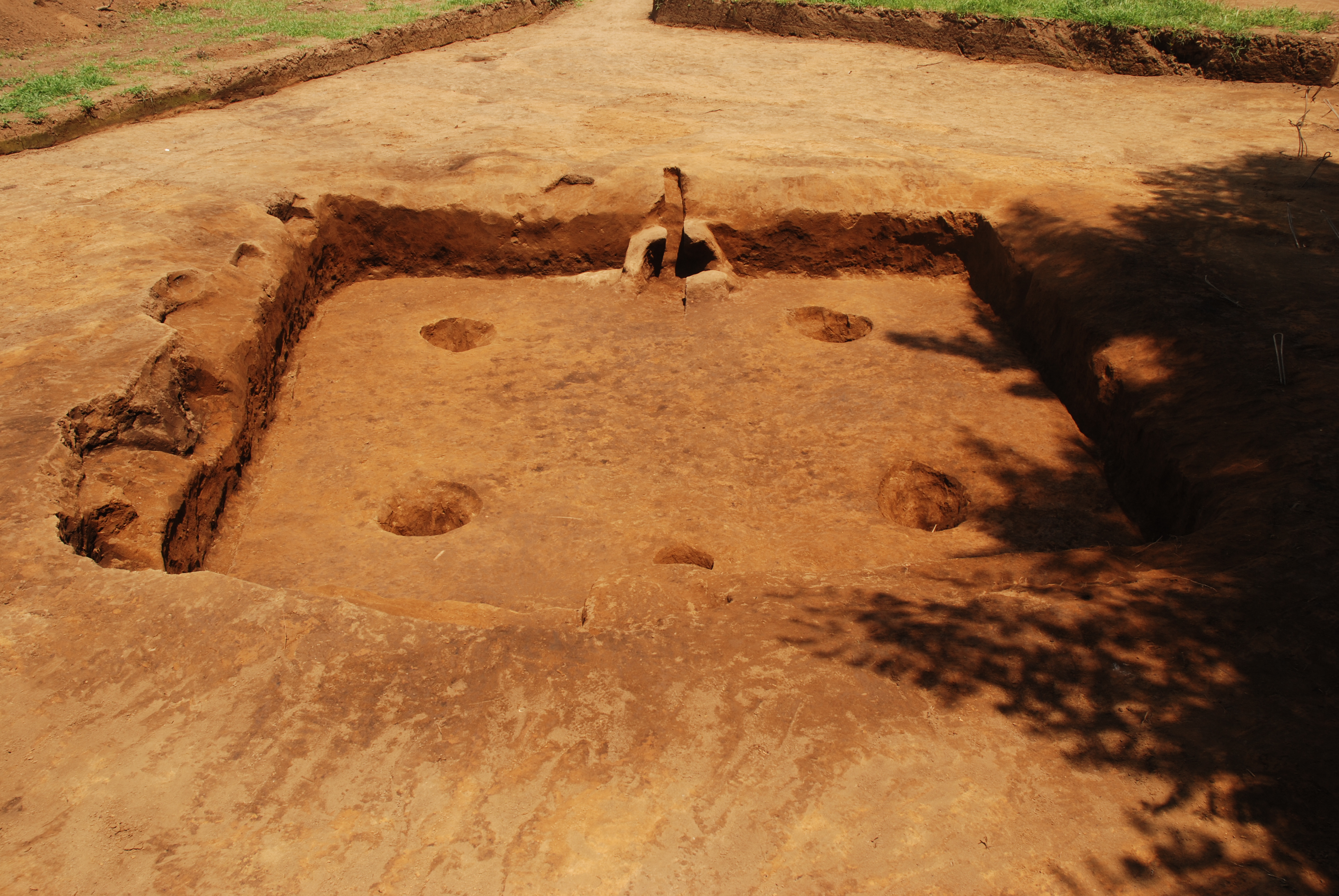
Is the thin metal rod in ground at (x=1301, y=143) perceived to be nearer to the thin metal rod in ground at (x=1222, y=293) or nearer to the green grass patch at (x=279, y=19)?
the thin metal rod in ground at (x=1222, y=293)

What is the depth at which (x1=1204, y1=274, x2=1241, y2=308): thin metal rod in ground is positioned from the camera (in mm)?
4789

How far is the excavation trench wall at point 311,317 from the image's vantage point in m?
3.69

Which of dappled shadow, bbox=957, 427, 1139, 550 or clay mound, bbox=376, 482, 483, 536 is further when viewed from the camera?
clay mound, bbox=376, 482, 483, 536

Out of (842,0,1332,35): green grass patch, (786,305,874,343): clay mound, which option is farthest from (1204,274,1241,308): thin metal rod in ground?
(842,0,1332,35): green grass patch

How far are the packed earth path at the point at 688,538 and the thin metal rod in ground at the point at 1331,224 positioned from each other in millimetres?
238

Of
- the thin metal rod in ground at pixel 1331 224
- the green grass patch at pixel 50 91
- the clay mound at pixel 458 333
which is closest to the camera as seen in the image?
the thin metal rod in ground at pixel 1331 224

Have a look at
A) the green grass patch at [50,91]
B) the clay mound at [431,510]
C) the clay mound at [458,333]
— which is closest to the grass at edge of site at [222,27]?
the green grass patch at [50,91]

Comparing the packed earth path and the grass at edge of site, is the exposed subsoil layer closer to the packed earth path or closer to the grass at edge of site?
the packed earth path

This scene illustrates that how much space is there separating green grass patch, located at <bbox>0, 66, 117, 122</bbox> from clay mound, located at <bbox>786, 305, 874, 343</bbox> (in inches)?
255

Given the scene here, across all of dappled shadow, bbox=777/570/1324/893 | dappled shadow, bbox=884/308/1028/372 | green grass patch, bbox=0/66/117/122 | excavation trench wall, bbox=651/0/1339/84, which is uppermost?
excavation trench wall, bbox=651/0/1339/84

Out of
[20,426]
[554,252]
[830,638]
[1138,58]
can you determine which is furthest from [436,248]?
[1138,58]

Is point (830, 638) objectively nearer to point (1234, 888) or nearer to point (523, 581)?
point (1234, 888)

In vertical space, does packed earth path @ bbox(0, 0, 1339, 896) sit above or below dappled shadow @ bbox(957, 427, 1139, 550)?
above

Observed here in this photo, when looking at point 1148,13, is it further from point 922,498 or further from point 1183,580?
point 1183,580
